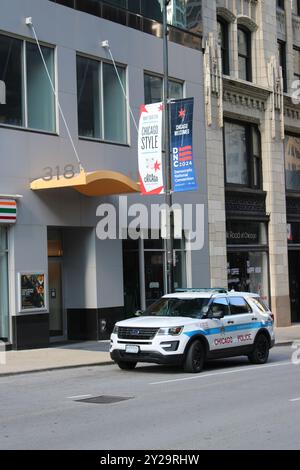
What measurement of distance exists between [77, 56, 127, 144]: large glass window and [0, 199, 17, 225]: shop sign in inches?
144

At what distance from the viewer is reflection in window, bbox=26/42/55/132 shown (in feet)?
66.4

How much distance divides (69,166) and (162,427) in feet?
41.7

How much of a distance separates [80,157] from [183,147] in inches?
118

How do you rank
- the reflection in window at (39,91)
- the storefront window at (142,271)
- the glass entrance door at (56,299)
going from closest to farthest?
1. the reflection in window at (39,91)
2. the glass entrance door at (56,299)
3. the storefront window at (142,271)

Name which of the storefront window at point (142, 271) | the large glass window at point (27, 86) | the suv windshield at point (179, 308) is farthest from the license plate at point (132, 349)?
the storefront window at point (142, 271)

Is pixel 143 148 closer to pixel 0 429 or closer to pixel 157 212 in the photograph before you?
pixel 157 212

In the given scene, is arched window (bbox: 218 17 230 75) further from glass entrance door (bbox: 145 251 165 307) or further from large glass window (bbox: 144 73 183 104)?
glass entrance door (bbox: 145 251 165 307)

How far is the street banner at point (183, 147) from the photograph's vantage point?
2089 cm

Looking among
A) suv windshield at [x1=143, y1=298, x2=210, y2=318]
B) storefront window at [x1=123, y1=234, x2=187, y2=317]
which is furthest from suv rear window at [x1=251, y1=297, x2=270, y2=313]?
storefront window at [x1=123, y1=234, x2=187, y2=317]

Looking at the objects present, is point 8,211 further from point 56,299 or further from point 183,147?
point 183,147

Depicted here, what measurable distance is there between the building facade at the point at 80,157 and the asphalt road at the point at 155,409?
4.98m

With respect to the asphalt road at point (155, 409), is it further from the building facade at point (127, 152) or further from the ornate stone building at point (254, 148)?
the ornate stone building at point (254, 148)

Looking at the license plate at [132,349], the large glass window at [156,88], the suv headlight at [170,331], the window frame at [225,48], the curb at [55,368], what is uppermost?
the window frame at [225,48]

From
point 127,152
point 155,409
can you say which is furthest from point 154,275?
point 155,409
